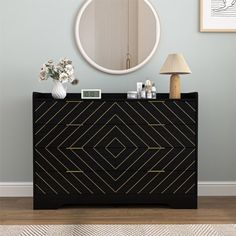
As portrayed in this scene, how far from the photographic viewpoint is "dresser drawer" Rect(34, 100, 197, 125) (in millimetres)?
3545

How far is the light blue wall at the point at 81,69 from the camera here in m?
4.00

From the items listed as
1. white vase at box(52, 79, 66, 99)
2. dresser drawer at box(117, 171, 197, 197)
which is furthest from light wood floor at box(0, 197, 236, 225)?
white vase at box(52, 79, 66, 99)

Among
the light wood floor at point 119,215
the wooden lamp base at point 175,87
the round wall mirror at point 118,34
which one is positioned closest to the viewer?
the light wood floor at point 119,215

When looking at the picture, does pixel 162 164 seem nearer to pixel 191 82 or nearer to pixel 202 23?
pixel 191 82

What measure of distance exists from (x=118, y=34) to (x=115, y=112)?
82cm

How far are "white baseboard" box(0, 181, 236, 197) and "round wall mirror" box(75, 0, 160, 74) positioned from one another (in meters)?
1.21

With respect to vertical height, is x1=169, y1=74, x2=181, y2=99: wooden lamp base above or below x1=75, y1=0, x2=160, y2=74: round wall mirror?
below

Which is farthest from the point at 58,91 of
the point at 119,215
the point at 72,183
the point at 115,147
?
the point at 119,215

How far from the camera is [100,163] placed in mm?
3578

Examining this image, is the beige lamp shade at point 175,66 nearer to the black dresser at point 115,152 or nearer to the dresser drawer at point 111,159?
the black dresser at point 115,152

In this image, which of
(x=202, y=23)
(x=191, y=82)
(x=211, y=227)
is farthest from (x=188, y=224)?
(x=202, y=23)

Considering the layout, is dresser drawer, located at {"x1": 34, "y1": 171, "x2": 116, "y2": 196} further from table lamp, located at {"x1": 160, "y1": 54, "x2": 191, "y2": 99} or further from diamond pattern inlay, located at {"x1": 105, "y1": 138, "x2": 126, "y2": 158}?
table lamp, located at {"x1": 160, "y1": 54, "x2": 191, "y2": 99}

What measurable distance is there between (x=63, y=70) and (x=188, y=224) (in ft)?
4.99

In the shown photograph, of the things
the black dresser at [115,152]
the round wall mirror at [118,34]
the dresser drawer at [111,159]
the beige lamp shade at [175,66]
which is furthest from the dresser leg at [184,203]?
the round wall mirror at [118,34]
